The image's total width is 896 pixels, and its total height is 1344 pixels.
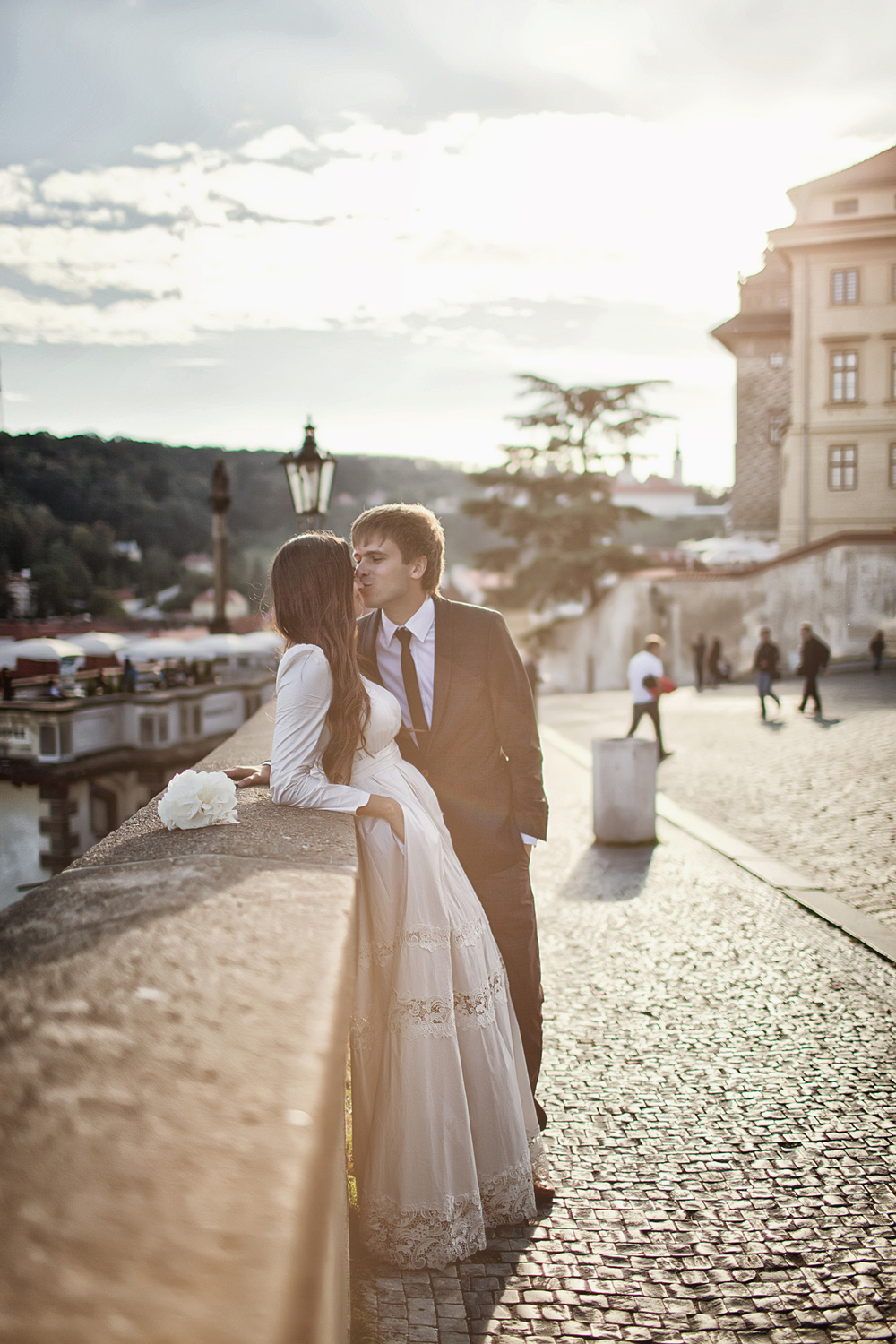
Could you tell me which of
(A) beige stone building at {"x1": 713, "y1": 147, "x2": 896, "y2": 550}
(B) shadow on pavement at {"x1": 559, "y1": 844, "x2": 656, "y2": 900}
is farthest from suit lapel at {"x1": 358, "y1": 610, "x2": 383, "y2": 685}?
(A) beige stone building at {"x1": 713, "y1": 147, "x2": 896, "y2": 550}

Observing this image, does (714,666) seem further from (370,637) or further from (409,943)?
(409,943)

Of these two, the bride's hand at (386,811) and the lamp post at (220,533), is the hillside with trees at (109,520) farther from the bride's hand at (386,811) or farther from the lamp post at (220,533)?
the bride's hand at (386,811)

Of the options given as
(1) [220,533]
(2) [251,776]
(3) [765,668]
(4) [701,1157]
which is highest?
(1) [220,533]

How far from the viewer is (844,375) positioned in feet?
105

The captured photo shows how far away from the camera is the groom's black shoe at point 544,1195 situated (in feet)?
9.67

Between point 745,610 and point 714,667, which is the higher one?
point 745,610

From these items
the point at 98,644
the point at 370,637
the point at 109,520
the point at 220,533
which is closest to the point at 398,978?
the point at 370,637

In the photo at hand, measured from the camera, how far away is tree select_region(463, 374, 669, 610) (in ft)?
104

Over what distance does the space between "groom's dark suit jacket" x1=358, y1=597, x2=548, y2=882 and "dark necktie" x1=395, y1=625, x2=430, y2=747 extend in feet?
0.16

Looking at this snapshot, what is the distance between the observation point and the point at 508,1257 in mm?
2674

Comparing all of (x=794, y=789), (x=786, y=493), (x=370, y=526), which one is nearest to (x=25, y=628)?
(x=786, y=493)

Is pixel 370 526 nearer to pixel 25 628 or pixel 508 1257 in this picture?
pixel 508 1257

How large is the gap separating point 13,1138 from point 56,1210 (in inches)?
4.5

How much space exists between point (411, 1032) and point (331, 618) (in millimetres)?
1122
